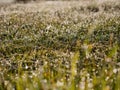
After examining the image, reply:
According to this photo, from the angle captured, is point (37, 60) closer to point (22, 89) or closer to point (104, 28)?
point (22, 89)

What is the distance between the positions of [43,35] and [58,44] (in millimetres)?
2333

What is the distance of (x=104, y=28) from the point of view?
50.2 ft

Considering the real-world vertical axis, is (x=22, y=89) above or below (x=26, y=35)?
above

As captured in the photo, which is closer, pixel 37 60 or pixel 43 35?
pixel 37 60

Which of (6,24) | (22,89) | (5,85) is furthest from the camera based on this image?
(6,24)

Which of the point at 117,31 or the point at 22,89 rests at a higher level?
the point at 22,89

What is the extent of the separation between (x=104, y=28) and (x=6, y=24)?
16.4 ft

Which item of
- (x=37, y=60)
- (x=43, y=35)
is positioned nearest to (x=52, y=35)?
(x=43, y=35)

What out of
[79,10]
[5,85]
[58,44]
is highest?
[5,85]

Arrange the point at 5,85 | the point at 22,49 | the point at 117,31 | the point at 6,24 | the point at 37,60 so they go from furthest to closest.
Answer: the point at 6,24 < the point at 117,31 < the point at 22,49 < the point at 37,60 < the point at 5,85

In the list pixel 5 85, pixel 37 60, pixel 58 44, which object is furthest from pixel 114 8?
pixel 5 85

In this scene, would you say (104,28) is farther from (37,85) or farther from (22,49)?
(37,85)

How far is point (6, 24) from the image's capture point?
60.5 ft

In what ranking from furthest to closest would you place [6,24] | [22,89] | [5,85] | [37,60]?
[6,24], [37,60], [5,85], [22,89]
